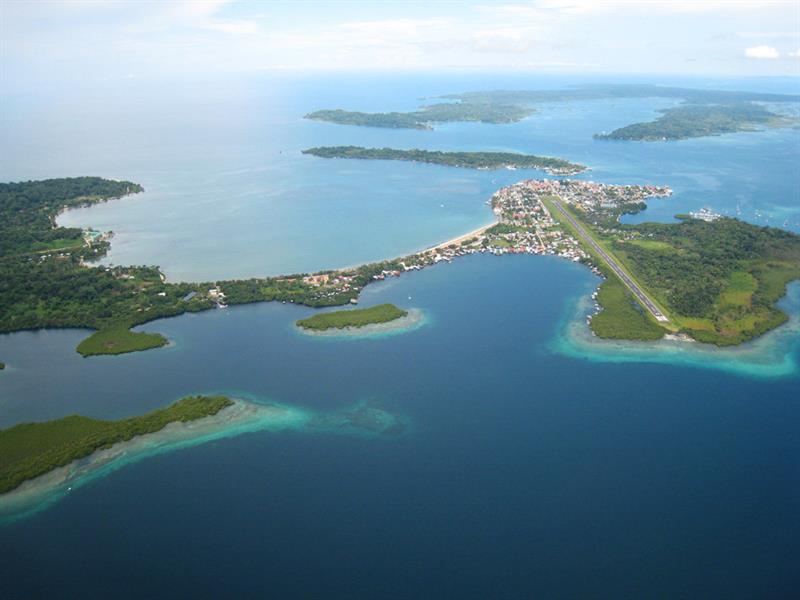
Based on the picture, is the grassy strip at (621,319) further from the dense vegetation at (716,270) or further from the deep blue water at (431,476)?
the deep blue water at (431,476)

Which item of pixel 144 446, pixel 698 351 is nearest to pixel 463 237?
pixel 698 351

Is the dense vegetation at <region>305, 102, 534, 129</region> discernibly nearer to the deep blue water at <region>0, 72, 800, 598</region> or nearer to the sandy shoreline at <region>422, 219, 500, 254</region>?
the sandy shoreline at <region>422, 219, 500, 254</region>

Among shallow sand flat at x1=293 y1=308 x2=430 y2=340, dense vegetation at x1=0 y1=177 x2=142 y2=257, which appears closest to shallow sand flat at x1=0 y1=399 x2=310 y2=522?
→ shallow sand flat at x1=293 y1=308 x2=430 y2=340

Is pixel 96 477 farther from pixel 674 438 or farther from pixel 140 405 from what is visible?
pixel 674 438

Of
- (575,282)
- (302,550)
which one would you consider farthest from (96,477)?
(575,282)

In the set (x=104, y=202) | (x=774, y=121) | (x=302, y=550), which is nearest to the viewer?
(x=302, y=550)

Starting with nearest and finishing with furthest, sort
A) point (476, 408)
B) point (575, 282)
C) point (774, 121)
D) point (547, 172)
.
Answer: point (476, 408) → point (575, 282) → point (547, 172) → point (774, 121)

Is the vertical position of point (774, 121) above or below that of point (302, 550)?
above
